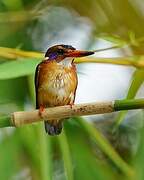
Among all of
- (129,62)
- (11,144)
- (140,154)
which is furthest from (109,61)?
(11,144)

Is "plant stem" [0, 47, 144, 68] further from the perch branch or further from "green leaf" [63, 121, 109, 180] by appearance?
the perch branch

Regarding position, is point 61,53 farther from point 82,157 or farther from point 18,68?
point 82,157

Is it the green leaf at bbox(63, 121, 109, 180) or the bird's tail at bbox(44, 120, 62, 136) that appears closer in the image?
the bird's tail at bbox(44, 120, 62, 136)

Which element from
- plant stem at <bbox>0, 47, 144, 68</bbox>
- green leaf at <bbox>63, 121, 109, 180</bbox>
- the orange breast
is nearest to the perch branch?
the orange breast

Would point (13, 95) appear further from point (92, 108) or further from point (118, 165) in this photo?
point (92, 108)

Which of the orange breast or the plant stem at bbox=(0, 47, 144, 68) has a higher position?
the plant stem at bbox=(0, 47, 144, 68)

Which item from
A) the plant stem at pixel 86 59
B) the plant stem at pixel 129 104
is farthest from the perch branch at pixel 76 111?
the plant stem at pixel 86 59

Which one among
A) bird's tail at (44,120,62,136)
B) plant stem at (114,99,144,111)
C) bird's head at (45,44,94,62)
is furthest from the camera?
bird's tail at (44,120,62,136)
